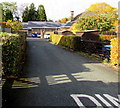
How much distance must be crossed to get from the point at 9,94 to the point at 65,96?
1.62m

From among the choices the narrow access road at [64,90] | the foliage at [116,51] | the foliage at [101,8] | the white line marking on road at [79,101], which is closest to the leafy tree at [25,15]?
the foliage at [101,8]

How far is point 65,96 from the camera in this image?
461 cm

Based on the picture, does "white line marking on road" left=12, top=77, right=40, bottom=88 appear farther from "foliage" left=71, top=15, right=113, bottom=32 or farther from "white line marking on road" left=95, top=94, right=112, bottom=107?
"foliage" left=71, top=15, right=113, bottom=32

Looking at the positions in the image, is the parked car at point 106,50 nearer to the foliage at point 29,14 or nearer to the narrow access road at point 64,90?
the narrow access road at point 64,90

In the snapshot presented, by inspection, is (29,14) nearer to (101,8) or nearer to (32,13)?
(32,13)

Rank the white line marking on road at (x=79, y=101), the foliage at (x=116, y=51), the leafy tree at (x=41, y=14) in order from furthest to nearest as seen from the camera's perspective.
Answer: the leafy tree at (x=41, y=14), the foliage at (x=116, y=51), the white line marking on road at (x=79, y=101)

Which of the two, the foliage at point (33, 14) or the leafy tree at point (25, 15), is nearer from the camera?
the leafy tree at point (25, 15)

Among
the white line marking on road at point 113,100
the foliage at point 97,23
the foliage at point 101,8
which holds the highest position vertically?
the foliage at point 101,8

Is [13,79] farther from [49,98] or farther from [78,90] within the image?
[78,90]

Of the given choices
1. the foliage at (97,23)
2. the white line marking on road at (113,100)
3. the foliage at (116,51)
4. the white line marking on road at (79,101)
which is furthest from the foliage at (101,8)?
the white line marking on road at (79,101)

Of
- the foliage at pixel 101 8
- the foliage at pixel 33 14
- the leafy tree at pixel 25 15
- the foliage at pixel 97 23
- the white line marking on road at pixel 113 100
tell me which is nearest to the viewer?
the white line marking on road at pixel 113 100

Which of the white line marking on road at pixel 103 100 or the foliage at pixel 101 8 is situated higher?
the foliage at pixel 101 8

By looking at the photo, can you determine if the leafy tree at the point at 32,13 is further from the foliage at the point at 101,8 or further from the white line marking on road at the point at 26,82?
the white line marking on road at the point at 26,82

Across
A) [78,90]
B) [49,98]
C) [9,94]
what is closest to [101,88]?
[78,90]
